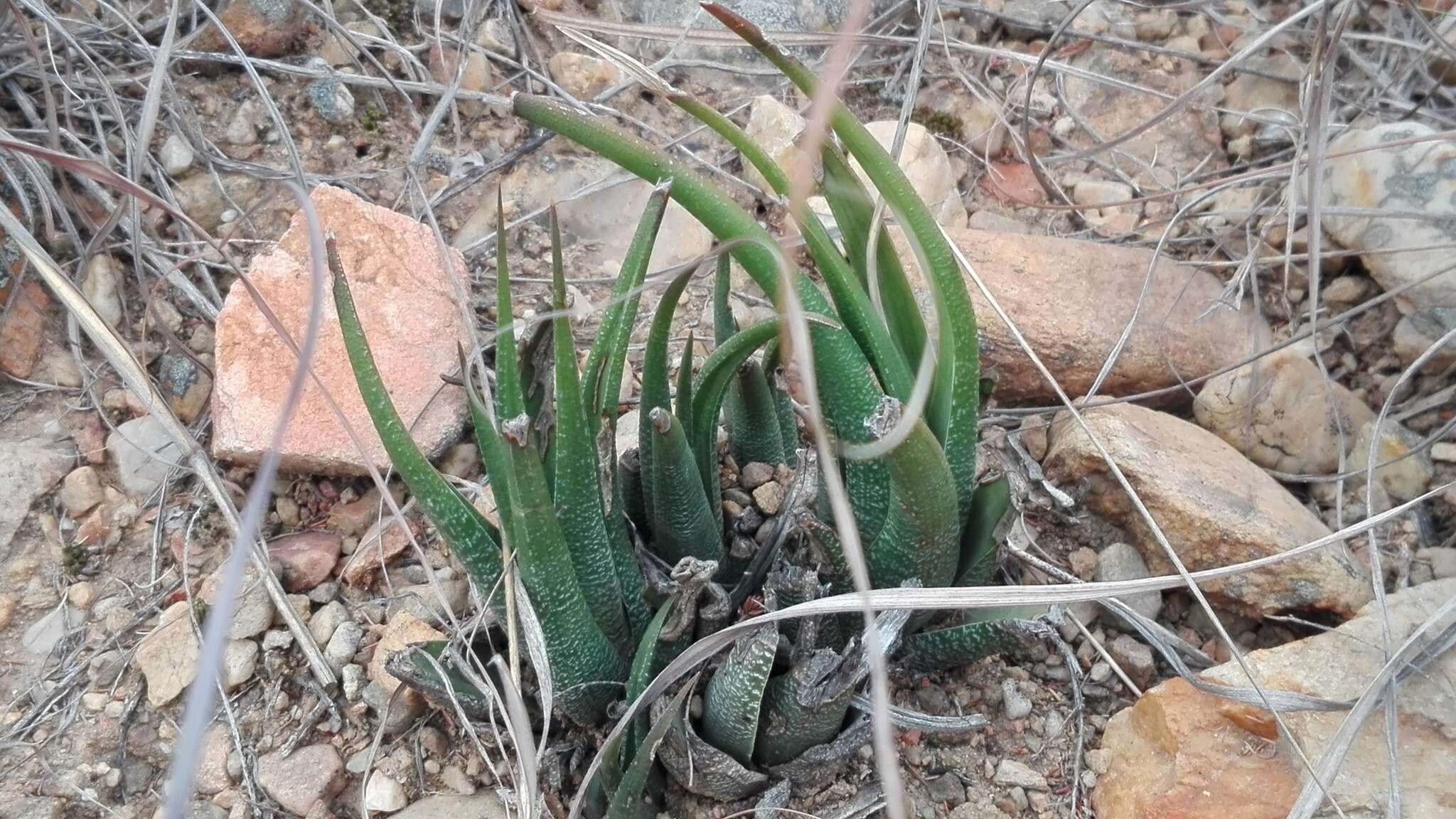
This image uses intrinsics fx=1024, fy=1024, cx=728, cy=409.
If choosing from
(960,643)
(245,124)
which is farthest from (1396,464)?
(245,124)

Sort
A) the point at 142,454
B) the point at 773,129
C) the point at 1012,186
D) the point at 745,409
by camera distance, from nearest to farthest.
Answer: the point at 745,409
the point at 142,454
the point at 773,129
the point at 1012,186

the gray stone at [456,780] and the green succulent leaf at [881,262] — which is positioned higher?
the green succulent leaf at [881,262]

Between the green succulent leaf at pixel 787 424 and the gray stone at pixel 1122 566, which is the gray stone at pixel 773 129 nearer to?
the green succulent leaf at pixel 787 424

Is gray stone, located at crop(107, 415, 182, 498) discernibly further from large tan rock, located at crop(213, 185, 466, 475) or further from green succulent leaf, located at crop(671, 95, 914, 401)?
green succulent leaf, located at crop(671, 95, 914, 401)

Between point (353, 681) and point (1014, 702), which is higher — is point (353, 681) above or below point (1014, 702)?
below

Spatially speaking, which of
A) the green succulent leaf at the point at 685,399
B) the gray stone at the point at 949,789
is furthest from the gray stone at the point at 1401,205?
the green succulent leaf at the point at 685,399

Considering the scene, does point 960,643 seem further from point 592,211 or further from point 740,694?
point 592,211

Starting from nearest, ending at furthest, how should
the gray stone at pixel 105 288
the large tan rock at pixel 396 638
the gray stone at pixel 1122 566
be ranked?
the large tan rock at pixel 396 638 < the gray stone at pixel 1122 566 < the gray stone at pixel 105 288
